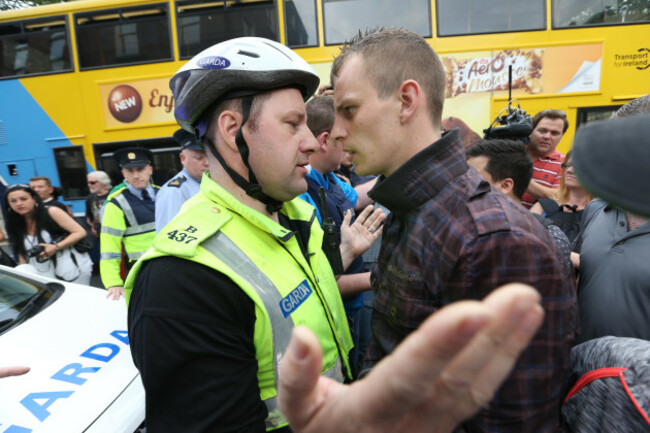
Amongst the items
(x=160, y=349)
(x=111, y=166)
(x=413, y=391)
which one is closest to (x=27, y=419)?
(x=160, y=349)

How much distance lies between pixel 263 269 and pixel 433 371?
82cm

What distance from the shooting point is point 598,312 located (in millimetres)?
1381

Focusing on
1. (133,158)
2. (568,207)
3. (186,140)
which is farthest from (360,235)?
(133,158)

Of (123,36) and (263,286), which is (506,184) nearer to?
(263,286)

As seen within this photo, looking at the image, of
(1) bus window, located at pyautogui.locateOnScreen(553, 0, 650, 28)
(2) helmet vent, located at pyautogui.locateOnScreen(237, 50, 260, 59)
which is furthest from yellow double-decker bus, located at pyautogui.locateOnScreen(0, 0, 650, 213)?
(2) helmet vent, located at pyautogui.locateOnScreen(237, 50, 260, 59)

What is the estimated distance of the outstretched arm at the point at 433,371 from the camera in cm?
36

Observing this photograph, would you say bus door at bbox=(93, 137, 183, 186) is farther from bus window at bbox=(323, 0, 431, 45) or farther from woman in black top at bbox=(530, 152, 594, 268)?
woman in black top at bbox=(530, 152, 594, 268)

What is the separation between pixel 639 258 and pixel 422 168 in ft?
2.99

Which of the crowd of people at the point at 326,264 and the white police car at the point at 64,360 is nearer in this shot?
the crowd of people at the point at 326,264

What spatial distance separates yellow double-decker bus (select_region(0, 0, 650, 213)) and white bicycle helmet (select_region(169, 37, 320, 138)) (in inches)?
204

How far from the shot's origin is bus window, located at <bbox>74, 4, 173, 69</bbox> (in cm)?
631


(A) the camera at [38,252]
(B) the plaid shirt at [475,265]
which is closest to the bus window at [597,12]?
(B) the plaid shirt at [475,265]

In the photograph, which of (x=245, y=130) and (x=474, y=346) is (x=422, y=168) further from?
(x=474, y=346)

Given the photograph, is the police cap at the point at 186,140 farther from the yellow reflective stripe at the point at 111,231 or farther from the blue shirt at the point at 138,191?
the yellow reflective stripe at the point at 111,231
